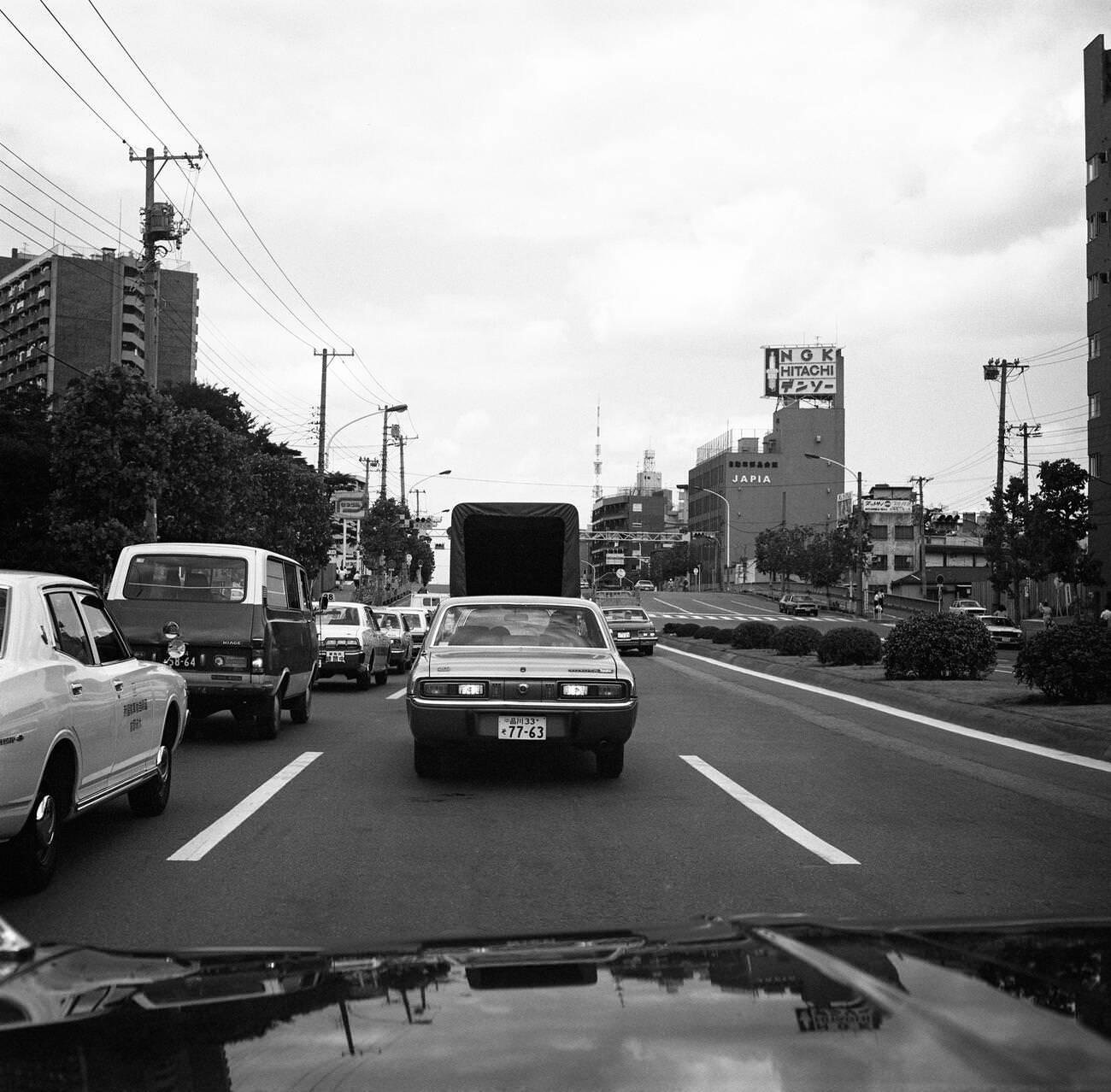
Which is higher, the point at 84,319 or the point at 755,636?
the point at 84,319

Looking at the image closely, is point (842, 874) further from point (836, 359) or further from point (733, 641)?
point (836, 359)

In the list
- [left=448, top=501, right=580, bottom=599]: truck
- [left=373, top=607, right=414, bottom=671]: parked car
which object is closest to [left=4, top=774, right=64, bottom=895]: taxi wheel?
[left=448, top=501, right=580, bottom=599]: truck

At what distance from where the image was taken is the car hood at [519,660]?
29.8 ft

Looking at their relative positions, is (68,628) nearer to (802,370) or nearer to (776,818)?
(776,818)

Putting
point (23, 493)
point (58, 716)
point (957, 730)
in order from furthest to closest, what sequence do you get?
1. point (23, 493)
2. point (957, 730)
3. point (58, 716)

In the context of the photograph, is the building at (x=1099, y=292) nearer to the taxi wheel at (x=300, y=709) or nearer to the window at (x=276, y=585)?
the taxi wheel at (x=300, y=709)

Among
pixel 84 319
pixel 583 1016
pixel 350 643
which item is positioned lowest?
pixel 350 643

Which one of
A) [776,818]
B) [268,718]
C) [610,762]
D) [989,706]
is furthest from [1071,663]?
[268,718]

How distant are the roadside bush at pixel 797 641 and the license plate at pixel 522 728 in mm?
19733

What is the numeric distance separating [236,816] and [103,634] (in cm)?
157

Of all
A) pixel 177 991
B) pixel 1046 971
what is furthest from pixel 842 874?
pixel 177 991

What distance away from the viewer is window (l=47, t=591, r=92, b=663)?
6.30 metres

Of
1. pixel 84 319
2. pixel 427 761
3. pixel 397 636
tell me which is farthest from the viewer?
pixel 84 319

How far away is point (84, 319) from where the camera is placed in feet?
362
